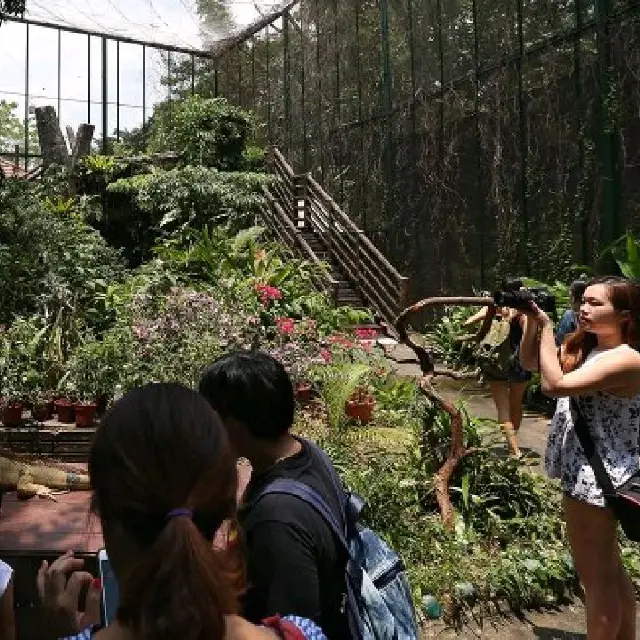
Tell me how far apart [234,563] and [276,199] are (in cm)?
1492

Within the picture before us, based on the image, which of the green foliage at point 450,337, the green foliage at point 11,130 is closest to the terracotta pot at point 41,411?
the green foliage at point 450,337

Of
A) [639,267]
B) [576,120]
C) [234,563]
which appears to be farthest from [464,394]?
[234,563]

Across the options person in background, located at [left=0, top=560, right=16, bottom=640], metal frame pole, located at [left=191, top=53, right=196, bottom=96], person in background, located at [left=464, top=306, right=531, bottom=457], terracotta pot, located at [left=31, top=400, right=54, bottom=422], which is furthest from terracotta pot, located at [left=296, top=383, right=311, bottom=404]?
metal frame pole, located at [left=191, top=53, right=196, bottom=96]

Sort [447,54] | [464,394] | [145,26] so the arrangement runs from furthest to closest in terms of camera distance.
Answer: [145,26] < [447,54] < [464,394]

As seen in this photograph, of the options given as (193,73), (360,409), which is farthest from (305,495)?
(193,73)

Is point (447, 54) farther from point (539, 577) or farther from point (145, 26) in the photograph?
point (539, 577)

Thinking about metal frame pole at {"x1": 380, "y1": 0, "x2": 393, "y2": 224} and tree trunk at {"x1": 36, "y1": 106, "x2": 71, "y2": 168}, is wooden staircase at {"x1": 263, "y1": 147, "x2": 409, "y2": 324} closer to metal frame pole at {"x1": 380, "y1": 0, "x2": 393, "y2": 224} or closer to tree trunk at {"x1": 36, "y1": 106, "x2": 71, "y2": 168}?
metal frame pole at {"x1": 380, "y1": 0, "x2": 393, "y2": 224}

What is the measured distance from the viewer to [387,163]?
14.7 metres

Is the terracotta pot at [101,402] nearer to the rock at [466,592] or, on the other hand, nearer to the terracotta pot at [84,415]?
the terracotta pot at [84,415]

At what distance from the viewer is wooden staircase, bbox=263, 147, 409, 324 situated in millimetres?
12352

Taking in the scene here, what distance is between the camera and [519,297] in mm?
2805

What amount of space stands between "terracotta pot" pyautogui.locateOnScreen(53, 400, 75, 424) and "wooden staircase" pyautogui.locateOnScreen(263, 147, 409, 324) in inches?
252

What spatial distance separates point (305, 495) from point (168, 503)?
55 centimetres

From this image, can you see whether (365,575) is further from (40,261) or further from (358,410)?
(40,261)
